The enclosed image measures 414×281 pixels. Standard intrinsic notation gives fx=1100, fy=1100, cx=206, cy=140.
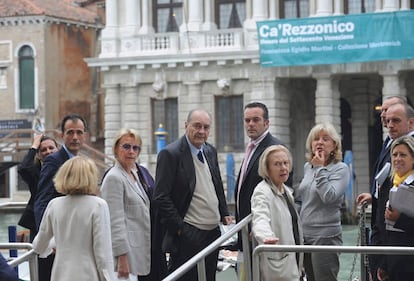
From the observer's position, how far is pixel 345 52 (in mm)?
29516

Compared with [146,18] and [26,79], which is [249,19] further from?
[26,79]

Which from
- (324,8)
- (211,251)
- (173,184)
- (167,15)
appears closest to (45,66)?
(167,15)

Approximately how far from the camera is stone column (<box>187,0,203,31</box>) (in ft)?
105

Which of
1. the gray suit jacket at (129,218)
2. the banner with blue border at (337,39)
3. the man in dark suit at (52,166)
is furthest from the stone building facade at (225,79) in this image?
the gray suit jacket at (129,218)

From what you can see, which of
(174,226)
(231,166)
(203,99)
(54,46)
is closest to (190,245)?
(174,226)

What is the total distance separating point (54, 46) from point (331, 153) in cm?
3019

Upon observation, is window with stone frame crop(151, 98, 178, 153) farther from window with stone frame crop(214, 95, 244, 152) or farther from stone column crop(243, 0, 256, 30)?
stone column crop(243, 0, 256, 30)

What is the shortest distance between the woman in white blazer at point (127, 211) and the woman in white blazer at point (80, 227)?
0.63 m

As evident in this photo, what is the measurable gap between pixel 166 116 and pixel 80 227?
26.0 meters

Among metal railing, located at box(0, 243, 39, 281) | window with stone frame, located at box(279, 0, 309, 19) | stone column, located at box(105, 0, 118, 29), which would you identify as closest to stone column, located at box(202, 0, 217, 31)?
window with stone frame, located at box(279, 0, 309, 19)

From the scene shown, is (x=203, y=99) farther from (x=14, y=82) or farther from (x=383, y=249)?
(x=383, y=249)

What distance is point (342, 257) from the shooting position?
16.0 metres

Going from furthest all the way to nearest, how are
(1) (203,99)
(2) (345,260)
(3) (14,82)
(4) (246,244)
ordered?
(3) (14,82)
(1) (203,99)
(2) (345,260)
(4) (246,244)

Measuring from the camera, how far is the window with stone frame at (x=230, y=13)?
106ft
